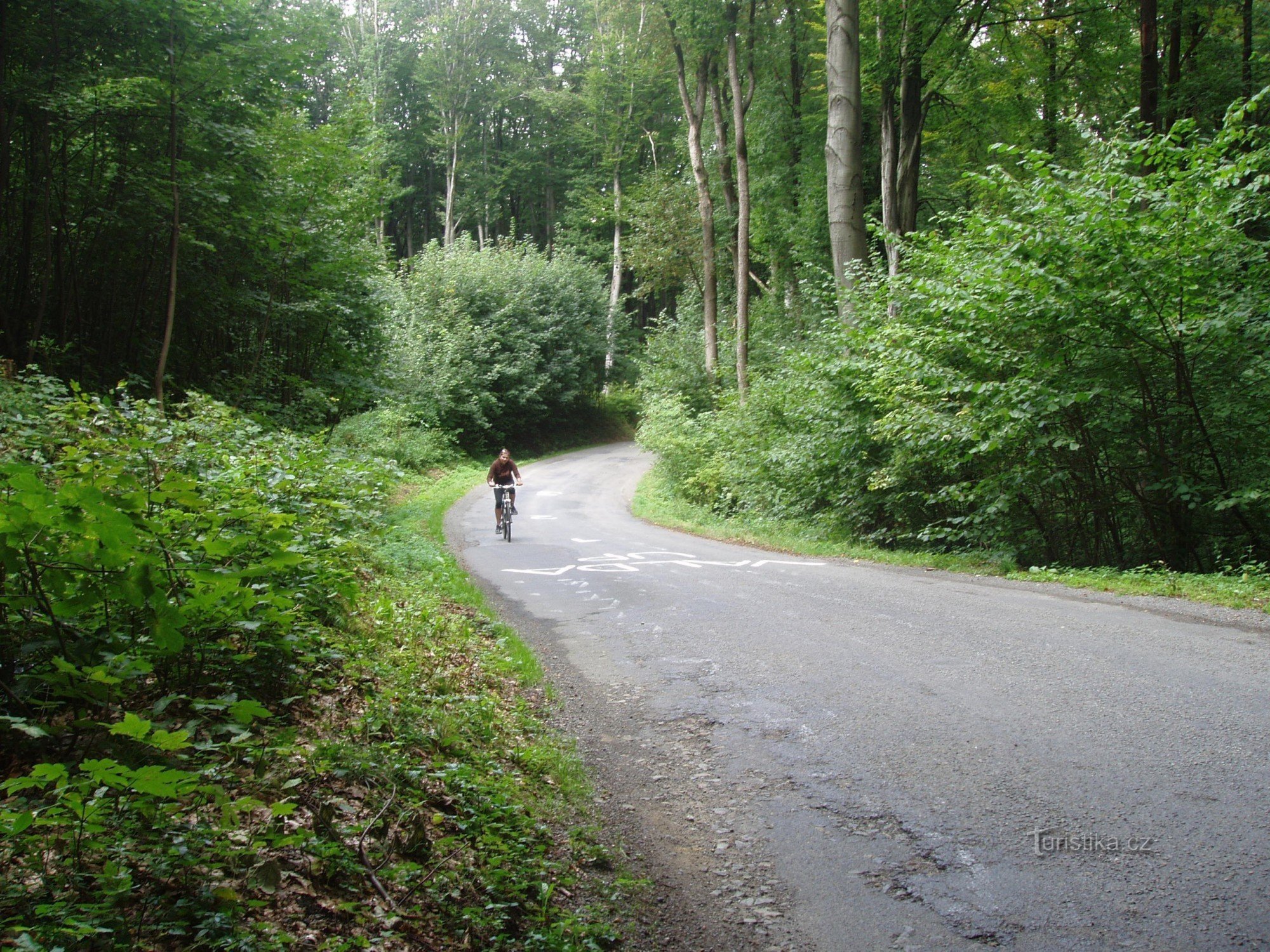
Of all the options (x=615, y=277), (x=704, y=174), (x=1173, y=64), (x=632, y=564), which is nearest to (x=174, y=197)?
(x=632, y=564)

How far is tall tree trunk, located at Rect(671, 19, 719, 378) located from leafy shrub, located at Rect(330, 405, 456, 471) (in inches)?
416

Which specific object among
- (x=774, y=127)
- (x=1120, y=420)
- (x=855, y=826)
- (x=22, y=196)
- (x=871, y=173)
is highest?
(x=774, y=127)

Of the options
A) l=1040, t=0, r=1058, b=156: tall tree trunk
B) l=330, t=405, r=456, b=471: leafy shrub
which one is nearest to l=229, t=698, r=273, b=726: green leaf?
l=330, t=405, r=456, b=471: leafy shrub

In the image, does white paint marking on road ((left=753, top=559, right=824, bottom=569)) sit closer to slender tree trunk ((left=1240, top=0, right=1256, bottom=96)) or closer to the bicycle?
the bicycle

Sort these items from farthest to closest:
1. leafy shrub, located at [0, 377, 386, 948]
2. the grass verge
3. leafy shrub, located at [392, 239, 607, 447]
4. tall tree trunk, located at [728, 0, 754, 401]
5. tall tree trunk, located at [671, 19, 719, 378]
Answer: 1. leafy shrub, located at [392, 239, 607, 447]
2. tall tree trunk, located at [671, 19, 719, 378]
3. tall tree trunk, located at [728, 0, 754, 401]
4. the grass verge
5. leafy shrub, located at [0, 377, 386, 948]

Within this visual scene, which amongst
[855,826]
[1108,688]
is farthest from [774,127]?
[855,826]

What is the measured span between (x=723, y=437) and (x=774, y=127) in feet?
41.3

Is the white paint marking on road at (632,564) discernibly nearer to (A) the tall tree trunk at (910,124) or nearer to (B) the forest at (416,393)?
(B) the forest at (416,393)

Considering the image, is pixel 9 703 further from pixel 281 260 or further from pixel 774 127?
pixel 774 127

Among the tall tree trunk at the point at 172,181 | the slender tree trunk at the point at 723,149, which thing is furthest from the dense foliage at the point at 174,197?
the slender tree trunk at the point at 723,149

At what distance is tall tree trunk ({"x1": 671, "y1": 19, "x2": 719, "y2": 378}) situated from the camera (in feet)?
82.9

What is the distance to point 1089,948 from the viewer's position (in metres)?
2.96

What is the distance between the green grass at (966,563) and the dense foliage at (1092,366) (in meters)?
0.72

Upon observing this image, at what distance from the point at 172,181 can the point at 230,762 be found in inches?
492
